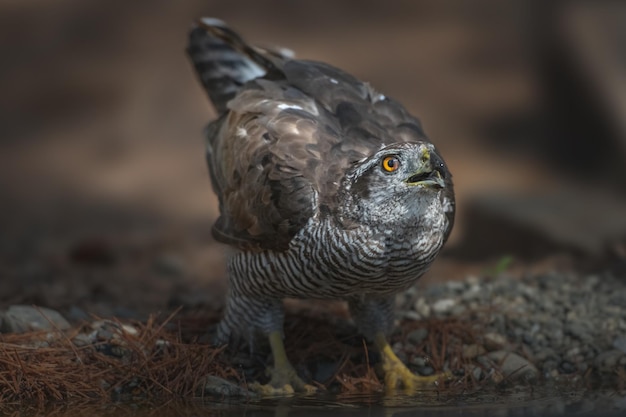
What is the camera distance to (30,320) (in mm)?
6082

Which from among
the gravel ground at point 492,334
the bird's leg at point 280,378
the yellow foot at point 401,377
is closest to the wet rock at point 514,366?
the gravel ground at point 492,334

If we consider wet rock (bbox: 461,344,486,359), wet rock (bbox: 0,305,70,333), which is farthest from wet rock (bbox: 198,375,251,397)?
wet rock (bbox: 461,344,486,359)

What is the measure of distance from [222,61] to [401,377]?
239 cm

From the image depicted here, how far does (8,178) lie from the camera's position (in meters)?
12.9

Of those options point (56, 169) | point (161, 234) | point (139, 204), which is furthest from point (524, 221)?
point (56, 169)

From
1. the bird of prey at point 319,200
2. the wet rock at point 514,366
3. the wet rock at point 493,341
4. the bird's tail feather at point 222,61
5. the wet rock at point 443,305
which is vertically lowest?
the wet rock at point 514,366

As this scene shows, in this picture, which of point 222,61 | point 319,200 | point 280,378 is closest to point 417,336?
point 280,378

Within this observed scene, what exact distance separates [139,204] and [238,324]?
7015 mm

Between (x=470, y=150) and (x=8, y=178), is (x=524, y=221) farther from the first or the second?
(x=8, y=178)

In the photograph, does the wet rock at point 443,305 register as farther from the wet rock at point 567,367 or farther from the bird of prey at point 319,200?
the wet rock at point 567,367

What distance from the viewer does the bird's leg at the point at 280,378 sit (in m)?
5.45

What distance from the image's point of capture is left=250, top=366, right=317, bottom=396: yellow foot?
5.43 meters

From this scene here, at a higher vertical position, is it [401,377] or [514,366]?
[514,366]

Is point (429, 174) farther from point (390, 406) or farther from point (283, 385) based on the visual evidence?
point (283, 385)
